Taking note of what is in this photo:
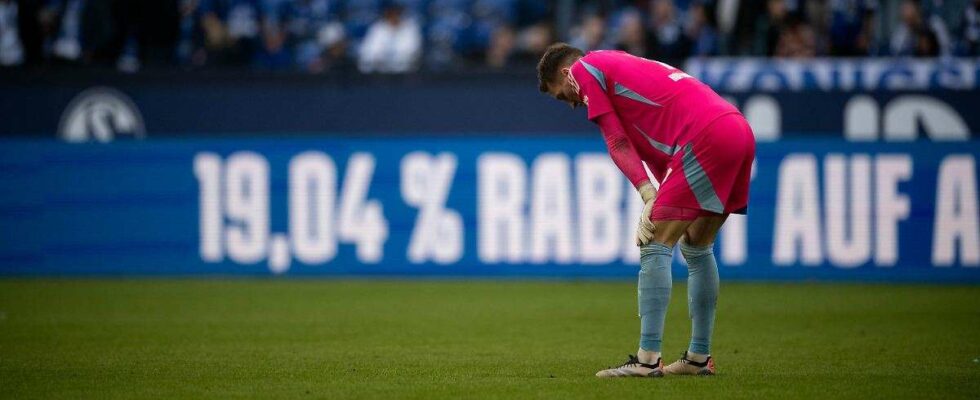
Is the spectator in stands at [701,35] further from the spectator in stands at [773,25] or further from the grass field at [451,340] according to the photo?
the grass field at [451,340]

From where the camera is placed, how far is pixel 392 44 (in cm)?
1712

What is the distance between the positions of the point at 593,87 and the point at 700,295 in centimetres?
128

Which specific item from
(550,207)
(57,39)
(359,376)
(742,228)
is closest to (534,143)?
(550,207)

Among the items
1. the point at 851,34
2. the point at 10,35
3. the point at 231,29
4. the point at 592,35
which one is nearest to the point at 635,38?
the point at 592,35

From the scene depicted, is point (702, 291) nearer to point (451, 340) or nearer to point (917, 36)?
point (451, 340)

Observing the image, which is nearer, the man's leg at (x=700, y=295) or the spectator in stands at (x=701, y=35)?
the man's leg at (x=700, y=295)

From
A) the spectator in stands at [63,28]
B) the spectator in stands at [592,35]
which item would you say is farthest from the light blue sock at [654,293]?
the spectator in stands at [63,28]

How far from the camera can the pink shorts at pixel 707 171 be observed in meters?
7.04

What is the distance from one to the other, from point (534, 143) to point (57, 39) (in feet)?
21.3

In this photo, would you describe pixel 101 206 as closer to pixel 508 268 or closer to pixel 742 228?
pixel 508 268

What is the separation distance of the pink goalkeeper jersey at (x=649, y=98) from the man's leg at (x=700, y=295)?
0.50 m

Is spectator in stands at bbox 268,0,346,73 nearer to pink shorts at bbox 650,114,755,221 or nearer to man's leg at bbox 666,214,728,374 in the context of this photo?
man's leg at bbox 666,214,728,374

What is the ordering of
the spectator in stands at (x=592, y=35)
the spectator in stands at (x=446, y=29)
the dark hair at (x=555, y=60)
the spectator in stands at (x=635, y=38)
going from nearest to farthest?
1. the dark hair at (x=555, y=60)
2. the spectator in stands at (x=635, y=38)
3. the spectator in stands at (x=592, y=35)
4. the spectator in stands at (x=446, y=29)

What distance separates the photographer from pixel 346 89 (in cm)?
1672
